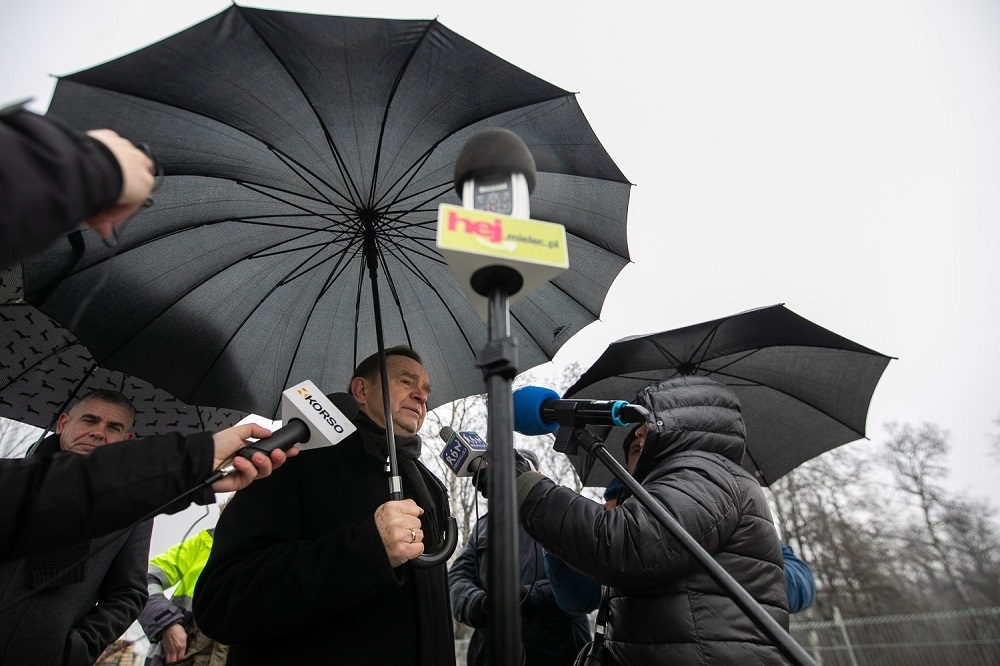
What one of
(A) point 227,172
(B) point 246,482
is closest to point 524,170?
(B) point 246,482

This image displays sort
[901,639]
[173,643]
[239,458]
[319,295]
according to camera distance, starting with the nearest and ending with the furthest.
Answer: [239,458] → [319,295] → [173,643] → [901,639]

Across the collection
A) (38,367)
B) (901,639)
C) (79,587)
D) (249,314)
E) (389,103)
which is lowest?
(901,639)

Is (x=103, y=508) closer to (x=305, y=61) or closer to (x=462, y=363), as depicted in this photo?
(x=305, y=61)

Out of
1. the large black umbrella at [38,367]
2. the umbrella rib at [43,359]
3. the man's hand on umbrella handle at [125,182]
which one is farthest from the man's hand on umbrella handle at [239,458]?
the umbrella rib at [43,359]

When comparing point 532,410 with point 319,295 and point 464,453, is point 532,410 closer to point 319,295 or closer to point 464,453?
point 464,453

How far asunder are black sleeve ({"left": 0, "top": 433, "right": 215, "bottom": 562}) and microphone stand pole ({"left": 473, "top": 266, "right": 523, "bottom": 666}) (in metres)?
0.86

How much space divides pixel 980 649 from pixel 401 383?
1837 centimetres

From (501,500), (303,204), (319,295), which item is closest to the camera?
(501,500)

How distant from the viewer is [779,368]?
3803mm

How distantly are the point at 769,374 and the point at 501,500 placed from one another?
351 centimetres

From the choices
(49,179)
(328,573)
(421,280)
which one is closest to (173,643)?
(328,573)

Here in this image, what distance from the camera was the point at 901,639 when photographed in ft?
48.5

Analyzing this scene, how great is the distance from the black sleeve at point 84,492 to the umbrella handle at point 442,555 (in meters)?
0.87

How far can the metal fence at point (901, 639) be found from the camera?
14.1m
